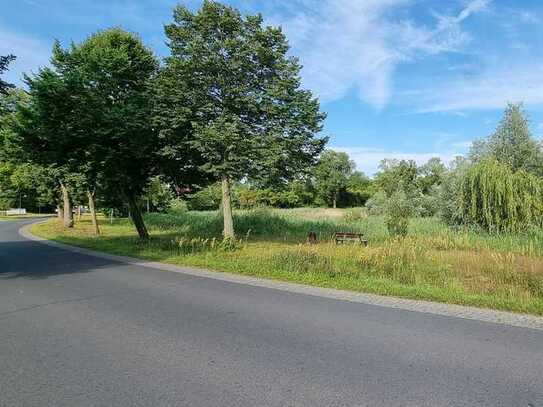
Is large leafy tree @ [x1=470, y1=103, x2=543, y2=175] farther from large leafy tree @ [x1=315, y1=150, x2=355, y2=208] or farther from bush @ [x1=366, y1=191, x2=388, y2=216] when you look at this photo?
large leafy tree @ [x1=315, y1=150, x2=355, y2=208]

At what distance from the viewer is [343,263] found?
39.9ft

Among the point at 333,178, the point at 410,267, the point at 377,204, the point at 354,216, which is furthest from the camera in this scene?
the point at 333,178

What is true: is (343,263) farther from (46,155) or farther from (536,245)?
(46,155)

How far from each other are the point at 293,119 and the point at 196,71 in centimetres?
410

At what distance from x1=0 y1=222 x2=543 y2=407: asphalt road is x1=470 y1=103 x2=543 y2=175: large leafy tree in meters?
23.8

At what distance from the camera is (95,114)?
17.3 meters

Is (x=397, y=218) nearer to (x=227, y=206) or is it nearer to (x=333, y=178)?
(x=227, y=206)

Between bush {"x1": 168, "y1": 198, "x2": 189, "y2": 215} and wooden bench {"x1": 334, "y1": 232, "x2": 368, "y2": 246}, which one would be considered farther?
bush {"x1": 168, "y1": 198, "x2": 189, "y2": 215}

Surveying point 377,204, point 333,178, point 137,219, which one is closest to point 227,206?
point 137,219

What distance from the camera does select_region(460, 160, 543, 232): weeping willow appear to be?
67.8 feet

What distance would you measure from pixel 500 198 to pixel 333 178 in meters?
68.0

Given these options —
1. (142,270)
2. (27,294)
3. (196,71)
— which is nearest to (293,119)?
(196,71)

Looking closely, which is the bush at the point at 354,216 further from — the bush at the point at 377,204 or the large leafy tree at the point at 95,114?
the large leafy tree at the point at 95,114

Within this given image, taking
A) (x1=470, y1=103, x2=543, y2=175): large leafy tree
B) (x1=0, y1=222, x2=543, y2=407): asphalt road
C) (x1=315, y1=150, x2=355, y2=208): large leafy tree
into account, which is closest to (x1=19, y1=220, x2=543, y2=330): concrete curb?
(x1=0, y1=222, x2=543, y2=407): asphalt road
